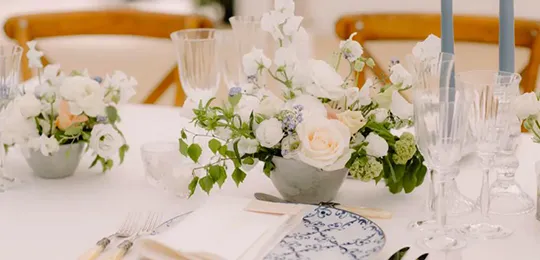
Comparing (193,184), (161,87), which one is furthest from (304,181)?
(161,87)

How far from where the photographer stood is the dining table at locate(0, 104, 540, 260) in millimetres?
1093

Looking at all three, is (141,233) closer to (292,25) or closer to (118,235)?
(118,235)

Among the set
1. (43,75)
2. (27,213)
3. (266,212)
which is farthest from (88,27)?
(266,212)

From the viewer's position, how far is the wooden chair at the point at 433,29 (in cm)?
186

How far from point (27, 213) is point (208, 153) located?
14.0 inches

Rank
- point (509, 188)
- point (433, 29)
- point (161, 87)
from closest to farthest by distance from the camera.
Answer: point (509, 188), point (433, 29), point (161, 87)

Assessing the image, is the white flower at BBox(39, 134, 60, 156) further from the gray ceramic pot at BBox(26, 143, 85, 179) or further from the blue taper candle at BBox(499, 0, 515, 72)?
the blue taper candle at BBox(499, 0, 515, 72)

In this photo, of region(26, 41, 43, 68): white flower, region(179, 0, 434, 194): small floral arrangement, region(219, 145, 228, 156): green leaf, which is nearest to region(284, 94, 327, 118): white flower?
region(179, 0, 434, 194): small floral arrangement

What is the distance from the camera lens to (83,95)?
1341 mm

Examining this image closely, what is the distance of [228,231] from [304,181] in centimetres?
18

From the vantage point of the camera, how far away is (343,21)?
2018 mm

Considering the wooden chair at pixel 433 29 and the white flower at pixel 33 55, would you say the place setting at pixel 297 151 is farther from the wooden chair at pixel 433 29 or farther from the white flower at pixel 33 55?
the wooden chair at pixel 433 29

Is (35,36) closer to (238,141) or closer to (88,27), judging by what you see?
(88,27)

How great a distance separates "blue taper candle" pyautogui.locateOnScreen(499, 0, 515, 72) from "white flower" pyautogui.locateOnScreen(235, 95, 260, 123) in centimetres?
36
